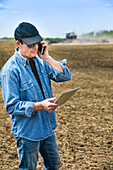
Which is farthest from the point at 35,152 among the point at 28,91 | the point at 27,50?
the point at 27,50

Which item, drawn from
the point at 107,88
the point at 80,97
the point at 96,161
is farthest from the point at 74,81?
the point at 96,161

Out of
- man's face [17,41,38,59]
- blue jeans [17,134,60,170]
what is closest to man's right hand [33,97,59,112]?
blue jeans [17,134,60,170]

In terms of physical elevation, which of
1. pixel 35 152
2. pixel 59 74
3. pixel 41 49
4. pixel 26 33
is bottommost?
pixel 35 152

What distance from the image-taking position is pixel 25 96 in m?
2.40

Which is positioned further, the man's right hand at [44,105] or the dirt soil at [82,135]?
the dirt soil at [82,135]

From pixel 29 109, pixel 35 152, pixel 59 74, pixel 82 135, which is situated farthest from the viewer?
pixel 82 135

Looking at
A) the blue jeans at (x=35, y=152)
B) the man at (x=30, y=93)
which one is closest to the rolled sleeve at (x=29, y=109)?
the man at (x=30, y=93)

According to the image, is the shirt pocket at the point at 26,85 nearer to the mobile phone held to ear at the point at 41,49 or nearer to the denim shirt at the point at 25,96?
the denim shirt at the point at 25,96

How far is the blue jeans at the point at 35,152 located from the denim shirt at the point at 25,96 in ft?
0.24

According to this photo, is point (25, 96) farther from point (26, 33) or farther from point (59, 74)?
point (26, 33)

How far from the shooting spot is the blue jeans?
2430 mm

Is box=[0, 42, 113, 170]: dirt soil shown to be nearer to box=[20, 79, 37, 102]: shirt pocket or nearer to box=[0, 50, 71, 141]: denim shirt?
box=[0, 50, 71, 141]: denim shirt

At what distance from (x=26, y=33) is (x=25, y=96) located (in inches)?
22.7

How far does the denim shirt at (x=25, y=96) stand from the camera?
2.29 meters
